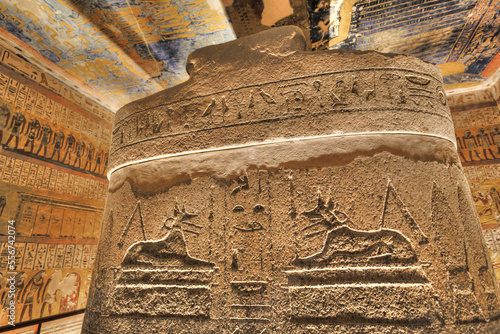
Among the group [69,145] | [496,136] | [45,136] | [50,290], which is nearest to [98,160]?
[69,145]

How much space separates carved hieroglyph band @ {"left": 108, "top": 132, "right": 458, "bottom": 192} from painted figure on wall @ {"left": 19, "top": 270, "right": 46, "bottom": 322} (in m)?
1.97

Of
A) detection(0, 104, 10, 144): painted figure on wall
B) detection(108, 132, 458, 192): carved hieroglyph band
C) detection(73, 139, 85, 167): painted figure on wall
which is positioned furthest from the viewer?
detection(73, 139, 85, 167): painted figure on wall

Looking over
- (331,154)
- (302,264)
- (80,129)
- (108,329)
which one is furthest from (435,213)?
(80,129)

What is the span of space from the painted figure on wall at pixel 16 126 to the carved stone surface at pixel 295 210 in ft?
5.97

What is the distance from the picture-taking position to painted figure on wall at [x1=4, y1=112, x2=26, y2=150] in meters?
2.73

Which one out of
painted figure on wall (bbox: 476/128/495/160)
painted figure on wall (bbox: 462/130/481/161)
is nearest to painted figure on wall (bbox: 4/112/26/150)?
painted figure on wall (bbox: 462/130/481/161)

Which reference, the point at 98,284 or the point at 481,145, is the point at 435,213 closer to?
the point at 98,284

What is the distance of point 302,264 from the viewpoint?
4.36 feet

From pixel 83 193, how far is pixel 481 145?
5.31m

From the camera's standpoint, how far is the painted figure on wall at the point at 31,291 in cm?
259

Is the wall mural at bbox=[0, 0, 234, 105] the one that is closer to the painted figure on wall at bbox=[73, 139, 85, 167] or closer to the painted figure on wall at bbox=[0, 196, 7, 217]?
the painted figure on wall at bbox=[73, 139, 85, 167]

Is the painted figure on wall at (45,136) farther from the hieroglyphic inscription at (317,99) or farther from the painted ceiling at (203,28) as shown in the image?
the hieroglyphic inscription at (317,99)

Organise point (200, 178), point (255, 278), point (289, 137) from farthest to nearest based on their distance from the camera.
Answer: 1. point (200, 178)
2. point (289, 137)
3. point (255, 278)

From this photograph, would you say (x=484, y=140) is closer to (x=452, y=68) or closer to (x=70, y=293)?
(x=452, y=68)
